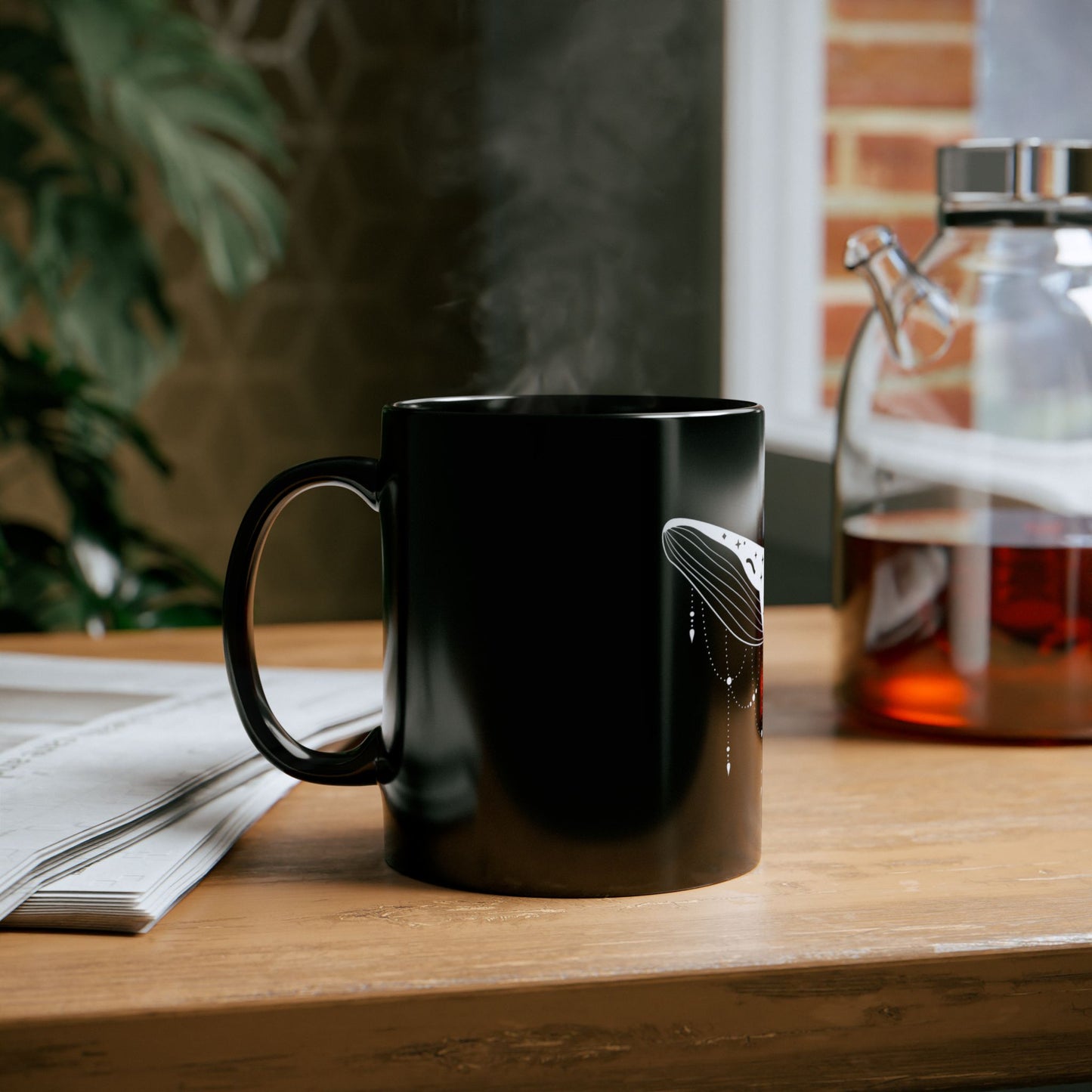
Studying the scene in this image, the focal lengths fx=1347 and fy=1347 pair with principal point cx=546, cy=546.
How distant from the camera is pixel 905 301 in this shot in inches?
25.4

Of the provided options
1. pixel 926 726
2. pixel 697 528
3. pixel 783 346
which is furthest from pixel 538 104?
pixel 697 528

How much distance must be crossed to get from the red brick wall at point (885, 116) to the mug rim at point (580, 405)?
3.43 feet

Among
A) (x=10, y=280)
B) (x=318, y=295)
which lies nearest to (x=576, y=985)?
(x=10, y=280)

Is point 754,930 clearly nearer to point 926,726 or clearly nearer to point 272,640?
point 926,726

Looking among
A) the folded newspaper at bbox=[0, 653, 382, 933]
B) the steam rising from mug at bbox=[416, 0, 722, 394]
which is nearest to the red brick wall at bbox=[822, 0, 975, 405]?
the steam rising from mug at bbox=[416, 0, 722, 394]

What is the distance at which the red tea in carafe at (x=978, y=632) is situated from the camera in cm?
59

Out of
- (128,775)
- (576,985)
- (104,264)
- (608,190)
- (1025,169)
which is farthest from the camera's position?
(608,190)

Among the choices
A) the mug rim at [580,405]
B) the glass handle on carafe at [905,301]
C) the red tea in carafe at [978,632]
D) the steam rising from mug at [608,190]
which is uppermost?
the steam rising from mug at [608,190]

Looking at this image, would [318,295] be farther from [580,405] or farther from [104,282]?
[580,405]

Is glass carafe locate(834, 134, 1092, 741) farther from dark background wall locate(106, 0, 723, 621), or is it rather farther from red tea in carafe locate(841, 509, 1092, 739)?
dark background wall locate(106, 0, 723, 621)

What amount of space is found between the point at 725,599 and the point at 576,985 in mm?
129

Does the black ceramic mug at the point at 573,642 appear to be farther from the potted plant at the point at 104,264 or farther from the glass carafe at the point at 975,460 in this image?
the potted plant at the point at 104,264

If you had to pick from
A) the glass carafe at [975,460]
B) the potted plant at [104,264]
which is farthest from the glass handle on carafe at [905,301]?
the potted plant at [104,264]

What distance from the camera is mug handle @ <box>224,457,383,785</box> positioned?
17.5 inches
